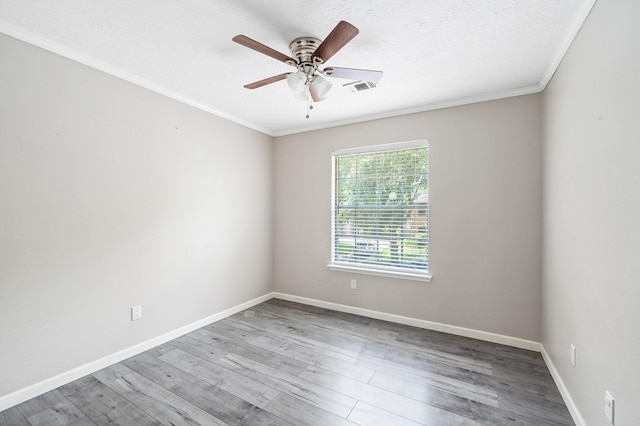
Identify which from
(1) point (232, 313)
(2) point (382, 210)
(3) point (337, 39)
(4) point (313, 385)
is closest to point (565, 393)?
(4) point (313, 385)

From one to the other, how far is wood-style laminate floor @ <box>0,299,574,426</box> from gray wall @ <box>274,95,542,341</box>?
37cm

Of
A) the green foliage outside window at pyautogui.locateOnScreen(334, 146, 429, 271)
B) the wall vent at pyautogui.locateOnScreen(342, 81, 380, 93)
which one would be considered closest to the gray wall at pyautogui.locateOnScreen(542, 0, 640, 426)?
the green foliage outside window at pyautogui.locateOnScreen(334, 146, 429, 271)

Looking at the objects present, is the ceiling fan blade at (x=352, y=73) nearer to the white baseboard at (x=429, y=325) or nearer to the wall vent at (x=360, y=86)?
the wall vent at (x=360, y=86)

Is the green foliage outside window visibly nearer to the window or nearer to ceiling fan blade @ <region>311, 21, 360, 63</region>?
the window

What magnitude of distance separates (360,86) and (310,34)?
91 cm

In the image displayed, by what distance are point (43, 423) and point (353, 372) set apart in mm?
2086

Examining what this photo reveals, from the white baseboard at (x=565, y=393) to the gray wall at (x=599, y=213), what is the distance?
5 cm

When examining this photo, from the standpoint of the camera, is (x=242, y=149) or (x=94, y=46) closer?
(x=94, y=46)

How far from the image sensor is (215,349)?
2709 mm

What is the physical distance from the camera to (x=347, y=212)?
12.5 feet

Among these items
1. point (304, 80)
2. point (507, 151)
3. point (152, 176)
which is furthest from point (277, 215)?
point (507, 151)

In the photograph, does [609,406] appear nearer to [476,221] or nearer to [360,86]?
[476,221]

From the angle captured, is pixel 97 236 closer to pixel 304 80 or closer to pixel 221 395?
pixel 221 395

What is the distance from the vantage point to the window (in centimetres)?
330
